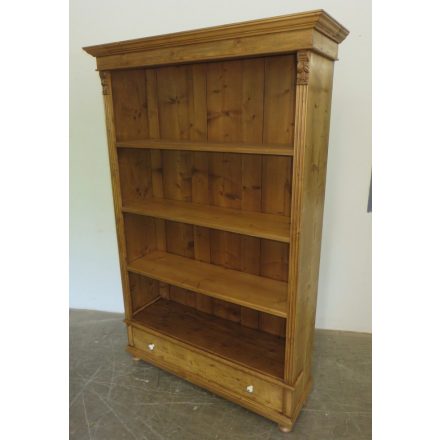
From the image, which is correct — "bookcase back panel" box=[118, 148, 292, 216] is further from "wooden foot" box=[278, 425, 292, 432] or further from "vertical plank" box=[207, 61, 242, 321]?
"wooden foot" box=[278, 425, 292, 432]

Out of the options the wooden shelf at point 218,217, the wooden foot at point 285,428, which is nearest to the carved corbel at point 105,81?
the wooden shelf at point 218,217

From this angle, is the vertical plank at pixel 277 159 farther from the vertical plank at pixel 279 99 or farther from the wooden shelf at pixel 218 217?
the wooden shelf at pixel 218 217

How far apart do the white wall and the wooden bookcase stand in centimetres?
44

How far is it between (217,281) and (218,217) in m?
0.38

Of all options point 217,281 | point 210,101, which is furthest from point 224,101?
point 217,281

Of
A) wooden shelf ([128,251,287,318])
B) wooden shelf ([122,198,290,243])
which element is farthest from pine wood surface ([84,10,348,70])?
wooden shelf ([128,251,287,318])

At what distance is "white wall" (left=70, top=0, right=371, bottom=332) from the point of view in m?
2.02

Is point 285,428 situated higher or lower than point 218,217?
lower

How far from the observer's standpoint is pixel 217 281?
6.76ft

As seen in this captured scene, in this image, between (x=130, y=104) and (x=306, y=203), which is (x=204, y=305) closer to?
(x=306, y=203)

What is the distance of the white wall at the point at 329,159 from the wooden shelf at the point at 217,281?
0.59m

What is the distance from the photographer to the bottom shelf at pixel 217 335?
192 cm

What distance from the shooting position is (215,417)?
1.92 meters
